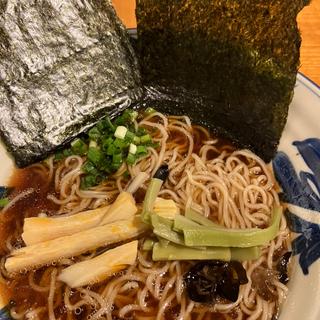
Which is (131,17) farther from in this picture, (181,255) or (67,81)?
(181,255)

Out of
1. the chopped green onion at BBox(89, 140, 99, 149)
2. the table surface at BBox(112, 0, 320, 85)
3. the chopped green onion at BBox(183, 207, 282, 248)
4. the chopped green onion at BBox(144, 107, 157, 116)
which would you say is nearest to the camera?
the chopped green onion at BBox(183, 207, 282, 248)

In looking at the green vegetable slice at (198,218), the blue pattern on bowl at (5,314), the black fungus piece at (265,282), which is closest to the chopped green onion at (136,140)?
the green vegetable slice at (198,218)

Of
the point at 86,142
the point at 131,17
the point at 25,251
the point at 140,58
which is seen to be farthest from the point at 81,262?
the point at 131,17

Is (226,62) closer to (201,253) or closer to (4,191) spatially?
(201,253)

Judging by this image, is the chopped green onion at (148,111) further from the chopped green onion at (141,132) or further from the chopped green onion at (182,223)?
the chopped green onion at (182,223)

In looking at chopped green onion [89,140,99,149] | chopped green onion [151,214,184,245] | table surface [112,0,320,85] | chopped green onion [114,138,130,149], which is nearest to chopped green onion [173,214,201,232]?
Result: chopped green onion [151,214,184,245]

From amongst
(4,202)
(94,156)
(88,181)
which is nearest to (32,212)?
(4,202)

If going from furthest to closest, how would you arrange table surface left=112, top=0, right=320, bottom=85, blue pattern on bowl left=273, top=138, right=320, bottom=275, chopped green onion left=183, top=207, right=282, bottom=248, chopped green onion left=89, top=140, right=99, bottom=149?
table surface left=112, top=0, right=320, bottom=85
chopped green onion left=89, top=140, right=99, bottom=149
blue pattern on bowl left=273, top=138, right=320, bottom=275
chopped green onion left=183, top=207, right=282, bottom=248

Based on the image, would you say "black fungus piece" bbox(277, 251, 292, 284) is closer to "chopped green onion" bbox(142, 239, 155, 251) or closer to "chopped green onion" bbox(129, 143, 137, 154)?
"chopped green onion" bbox(142, 239, 155, 251)
